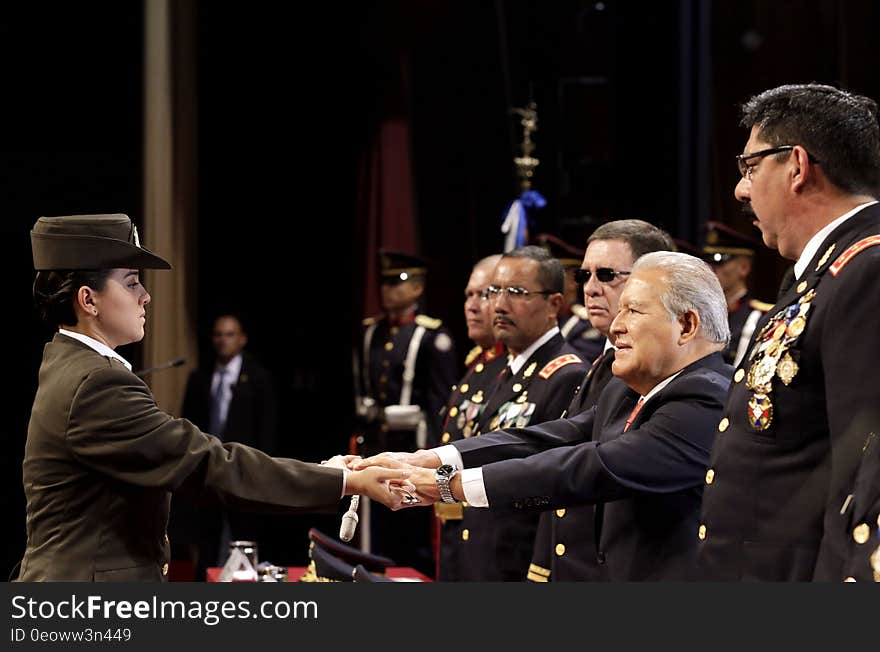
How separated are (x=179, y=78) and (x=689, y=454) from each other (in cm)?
553

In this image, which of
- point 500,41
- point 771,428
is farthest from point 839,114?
point 500,41

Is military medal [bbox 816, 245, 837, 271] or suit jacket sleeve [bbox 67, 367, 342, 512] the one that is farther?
suit jacket sleeve [bbox 67, 367, 342, 512]

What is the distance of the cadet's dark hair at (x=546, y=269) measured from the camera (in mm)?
4289

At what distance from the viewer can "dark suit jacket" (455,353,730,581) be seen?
2.71 m

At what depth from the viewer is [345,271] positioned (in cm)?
838

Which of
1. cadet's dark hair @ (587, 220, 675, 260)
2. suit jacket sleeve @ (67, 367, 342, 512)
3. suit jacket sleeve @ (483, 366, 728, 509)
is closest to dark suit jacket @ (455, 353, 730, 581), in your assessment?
suit jacket sleeve @ (483, 366, 728, 509)

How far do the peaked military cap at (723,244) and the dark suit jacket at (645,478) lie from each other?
2951mm

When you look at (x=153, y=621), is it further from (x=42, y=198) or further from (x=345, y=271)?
(x=345, y=271)

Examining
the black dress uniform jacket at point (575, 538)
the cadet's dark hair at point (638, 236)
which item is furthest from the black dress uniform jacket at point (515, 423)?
the cadet's dark hair at point (638, 236)

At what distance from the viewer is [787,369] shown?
7.31 feet

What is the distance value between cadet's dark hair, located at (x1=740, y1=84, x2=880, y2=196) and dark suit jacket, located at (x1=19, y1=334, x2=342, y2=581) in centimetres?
129

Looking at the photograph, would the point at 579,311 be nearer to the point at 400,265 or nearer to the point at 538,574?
the point at 400,265

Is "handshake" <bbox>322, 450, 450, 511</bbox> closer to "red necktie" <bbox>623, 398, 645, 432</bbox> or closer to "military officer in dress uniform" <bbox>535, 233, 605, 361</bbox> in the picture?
"red necktie" <bbox>623, 398, 645, 432</bbox>

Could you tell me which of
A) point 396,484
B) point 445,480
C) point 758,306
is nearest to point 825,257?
point 445,480
